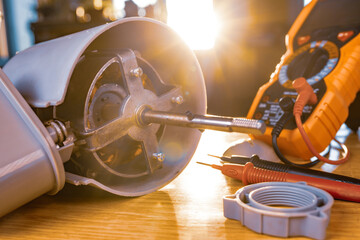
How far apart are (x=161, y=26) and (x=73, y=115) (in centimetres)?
18

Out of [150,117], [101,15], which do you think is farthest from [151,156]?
[101,15]

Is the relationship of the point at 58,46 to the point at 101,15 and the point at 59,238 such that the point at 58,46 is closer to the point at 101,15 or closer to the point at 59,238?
the point at 59,238

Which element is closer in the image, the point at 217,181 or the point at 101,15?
the point at 217,181

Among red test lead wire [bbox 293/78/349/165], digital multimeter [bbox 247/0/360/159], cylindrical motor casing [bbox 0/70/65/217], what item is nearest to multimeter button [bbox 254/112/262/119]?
digital multimeter [bbox 247/0/360/159]

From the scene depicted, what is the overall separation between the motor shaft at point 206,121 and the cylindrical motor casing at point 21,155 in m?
0.14

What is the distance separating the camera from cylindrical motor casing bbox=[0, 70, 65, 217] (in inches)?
13.8

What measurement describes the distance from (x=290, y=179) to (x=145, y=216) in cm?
19

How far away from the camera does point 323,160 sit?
1.91 ft

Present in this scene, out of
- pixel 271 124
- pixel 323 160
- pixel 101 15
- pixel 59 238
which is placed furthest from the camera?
pixel 101 15

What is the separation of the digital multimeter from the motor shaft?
27 centimetres

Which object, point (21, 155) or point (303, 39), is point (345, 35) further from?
point (21, 155)

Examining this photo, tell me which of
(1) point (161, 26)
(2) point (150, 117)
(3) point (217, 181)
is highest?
(1) point (161, 26)

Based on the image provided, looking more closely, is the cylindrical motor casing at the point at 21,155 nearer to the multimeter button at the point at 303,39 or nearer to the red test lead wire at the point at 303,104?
the red test lead wire at the point at 303,104

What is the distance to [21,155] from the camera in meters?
0.36
